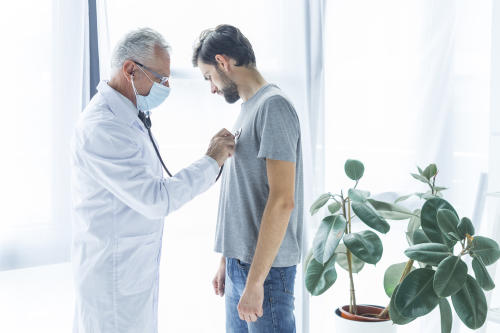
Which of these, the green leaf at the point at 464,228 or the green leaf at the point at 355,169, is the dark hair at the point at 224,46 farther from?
the green leaf at the point at 464,228

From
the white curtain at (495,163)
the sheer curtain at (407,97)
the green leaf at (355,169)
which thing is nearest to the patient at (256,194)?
the green leaf at (355,169)

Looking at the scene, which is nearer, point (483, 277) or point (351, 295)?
point (483, 277)

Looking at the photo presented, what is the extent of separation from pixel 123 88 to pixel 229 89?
334mm

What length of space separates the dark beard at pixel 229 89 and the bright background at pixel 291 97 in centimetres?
64

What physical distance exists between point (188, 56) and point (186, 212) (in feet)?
2.31

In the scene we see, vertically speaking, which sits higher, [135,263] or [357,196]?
[357,196]

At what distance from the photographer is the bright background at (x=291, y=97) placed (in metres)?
1.79

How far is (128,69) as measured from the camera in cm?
141

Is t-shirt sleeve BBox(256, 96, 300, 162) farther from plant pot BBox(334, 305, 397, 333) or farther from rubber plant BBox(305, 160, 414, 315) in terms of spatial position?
plant pot BBox(334, 305, 397, 333)

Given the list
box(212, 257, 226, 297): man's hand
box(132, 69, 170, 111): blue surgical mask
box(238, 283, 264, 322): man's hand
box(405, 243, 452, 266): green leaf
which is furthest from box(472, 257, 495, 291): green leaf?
box(132, 69, 170, 111): blue surgical mask

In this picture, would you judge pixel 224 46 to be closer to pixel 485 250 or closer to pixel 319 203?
pixel 319 203

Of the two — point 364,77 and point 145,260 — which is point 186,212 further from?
point 364,77

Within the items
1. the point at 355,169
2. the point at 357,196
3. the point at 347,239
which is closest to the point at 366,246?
the point at 347,239

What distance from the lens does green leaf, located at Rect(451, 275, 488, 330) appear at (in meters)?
1.43
